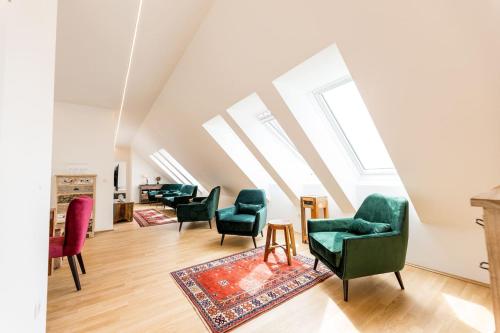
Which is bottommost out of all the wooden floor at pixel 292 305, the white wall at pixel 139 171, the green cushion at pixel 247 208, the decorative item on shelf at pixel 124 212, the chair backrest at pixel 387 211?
the wooden floor at pixel 292 305

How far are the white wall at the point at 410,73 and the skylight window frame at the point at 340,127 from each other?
18.7 inches

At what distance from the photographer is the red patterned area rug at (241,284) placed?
5.74 ft

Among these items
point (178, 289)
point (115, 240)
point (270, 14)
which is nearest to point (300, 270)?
point (178, 289)

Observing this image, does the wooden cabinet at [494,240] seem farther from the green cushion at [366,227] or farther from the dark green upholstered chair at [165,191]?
the dark green upholstered chair at [165,191]

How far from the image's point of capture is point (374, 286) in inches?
83.1

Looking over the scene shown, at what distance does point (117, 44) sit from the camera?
2502 millimetres

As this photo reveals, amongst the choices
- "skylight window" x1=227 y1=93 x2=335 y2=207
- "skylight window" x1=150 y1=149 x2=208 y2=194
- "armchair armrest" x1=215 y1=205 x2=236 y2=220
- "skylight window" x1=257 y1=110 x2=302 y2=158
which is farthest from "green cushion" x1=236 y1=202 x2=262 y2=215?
"skylight window" x1=150 y1=149 x2=208 y2=194

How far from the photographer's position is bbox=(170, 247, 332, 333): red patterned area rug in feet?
5.74

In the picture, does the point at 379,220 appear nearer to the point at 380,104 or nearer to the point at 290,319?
the point at 380,104

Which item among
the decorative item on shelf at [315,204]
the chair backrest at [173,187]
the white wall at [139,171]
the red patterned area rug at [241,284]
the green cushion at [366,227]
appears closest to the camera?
the red patterned area rug at [241,284]

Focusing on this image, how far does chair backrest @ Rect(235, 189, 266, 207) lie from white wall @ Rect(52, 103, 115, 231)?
3.03 metres

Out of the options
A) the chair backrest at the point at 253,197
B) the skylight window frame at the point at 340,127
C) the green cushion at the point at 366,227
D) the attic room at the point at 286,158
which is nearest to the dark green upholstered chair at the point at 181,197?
the attic room at the point at 286,158

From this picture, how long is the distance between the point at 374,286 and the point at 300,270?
771 mm

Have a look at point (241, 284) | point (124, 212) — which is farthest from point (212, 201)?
point (241, 284)
